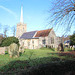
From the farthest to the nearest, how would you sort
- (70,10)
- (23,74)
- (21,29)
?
(21,29) → (70,10) → (23,74)

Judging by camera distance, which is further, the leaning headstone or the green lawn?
the leaning headstone

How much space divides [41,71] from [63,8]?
15.0 ft

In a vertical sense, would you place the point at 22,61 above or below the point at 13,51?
below

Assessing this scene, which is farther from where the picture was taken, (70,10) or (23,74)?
(70,10)

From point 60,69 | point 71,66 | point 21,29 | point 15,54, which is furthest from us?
point 21,29

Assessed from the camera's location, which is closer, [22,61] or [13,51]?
[22,61]

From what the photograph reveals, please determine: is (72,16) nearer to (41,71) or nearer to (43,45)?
(41,71)

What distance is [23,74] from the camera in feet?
11.2

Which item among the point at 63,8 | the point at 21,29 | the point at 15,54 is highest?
the point at 21,29

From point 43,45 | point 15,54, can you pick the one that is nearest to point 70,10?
point 15,54

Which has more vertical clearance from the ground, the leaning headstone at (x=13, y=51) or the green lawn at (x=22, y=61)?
the leaning headstone at (x=13, y=51)

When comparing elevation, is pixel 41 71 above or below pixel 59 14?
below

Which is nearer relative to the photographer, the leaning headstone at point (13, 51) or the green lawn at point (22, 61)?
the green lawn at point (22, 61)

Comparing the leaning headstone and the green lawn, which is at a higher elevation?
the leaning headstone
